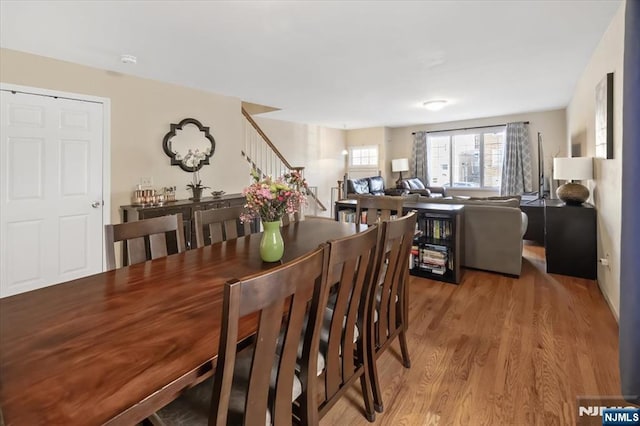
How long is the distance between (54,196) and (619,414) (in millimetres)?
4579

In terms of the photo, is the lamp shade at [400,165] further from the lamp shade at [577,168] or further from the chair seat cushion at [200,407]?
the chair seat cushion at [200,407]

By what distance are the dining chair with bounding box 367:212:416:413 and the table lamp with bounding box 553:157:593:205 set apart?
2.61m

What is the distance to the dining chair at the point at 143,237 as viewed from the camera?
1.62 meters

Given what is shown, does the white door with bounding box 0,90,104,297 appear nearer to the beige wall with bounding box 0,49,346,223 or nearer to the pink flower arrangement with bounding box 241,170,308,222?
the beige wall with bounding box 0,49,346,223

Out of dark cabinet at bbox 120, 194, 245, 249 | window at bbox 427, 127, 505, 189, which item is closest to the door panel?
dark cabinet at bbox 120, 194, 245, 249

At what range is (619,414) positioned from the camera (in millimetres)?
1558

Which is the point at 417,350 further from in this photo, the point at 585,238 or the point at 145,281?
the point at 585,238

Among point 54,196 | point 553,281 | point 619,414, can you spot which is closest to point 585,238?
point 553,281

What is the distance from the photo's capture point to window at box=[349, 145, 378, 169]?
877 centimetres

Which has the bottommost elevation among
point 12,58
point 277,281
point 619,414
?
point 619,414

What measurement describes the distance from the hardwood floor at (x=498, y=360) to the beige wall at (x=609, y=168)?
32 centimetres

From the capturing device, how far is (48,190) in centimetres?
321

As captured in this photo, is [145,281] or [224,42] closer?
[145,281]

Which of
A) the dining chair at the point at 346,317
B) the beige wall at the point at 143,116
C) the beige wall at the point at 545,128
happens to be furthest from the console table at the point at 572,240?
the beige wall at the point at 143,116
